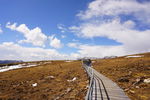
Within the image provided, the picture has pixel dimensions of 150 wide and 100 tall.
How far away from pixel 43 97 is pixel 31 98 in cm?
189

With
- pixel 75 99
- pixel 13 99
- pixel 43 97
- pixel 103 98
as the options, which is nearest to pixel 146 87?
pixel 103 98

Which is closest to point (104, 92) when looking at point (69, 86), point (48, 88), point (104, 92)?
point (104, 92)

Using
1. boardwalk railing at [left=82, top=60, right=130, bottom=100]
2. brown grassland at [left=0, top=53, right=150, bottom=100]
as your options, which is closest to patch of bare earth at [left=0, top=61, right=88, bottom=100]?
brown grassland at [left=0, top=53, right=150, bottom=100]

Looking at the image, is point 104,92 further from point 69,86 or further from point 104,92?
point 69,86

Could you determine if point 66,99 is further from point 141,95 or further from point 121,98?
point 141,95

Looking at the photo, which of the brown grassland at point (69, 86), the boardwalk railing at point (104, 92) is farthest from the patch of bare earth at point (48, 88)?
the boardwalk railing at point (104, 92)

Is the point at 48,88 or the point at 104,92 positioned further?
the point at 48,88

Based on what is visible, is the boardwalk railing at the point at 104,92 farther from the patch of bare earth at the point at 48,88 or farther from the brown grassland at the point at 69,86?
the patch of bare earth at the point at 48,88

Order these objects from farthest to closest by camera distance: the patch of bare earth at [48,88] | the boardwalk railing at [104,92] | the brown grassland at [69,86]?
the patch of bare earth at [48,88] → the brown grassland at [69,86] → the boardwalk railing at [104,92]

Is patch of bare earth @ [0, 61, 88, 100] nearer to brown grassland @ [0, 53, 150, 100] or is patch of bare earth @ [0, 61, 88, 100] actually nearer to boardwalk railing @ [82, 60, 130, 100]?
brown grassland @ [0, 53, 150, 100]

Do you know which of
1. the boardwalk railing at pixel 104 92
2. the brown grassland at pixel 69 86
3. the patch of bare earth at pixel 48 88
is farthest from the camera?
the patch of bare earth at pixel 48 88

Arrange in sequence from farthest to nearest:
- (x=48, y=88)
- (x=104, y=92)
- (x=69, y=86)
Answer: (x=48, y=88), (x=69, y=86), (x=104, y=92)

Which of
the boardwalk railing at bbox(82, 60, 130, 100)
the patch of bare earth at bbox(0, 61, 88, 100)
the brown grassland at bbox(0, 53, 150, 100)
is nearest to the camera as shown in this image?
the boardwalk railing at bbox(82, 60, 130, 100)

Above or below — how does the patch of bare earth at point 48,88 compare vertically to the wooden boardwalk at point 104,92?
below
